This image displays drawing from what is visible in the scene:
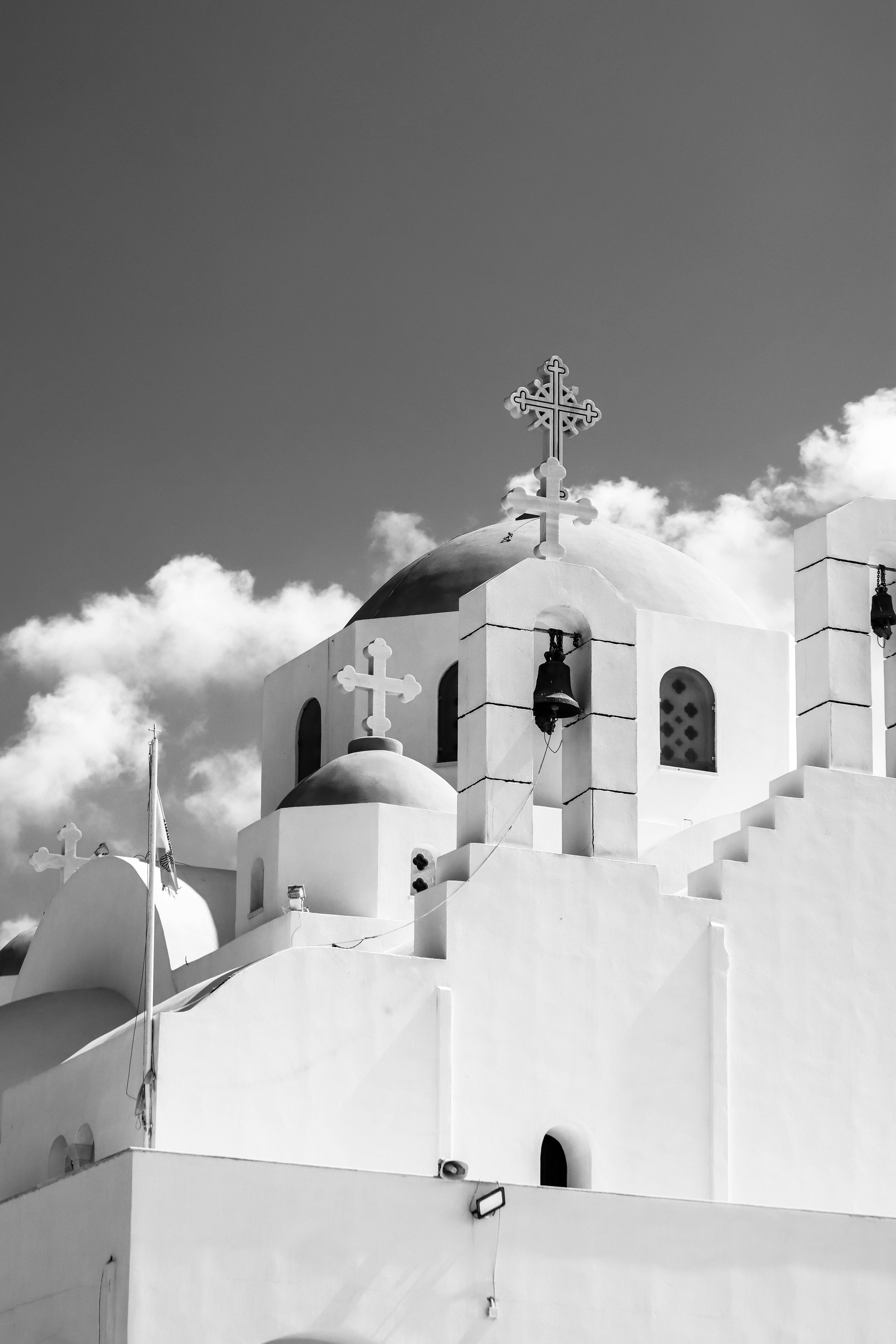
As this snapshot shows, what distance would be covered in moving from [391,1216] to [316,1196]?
1.53 ft

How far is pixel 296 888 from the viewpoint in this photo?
16.4 meters

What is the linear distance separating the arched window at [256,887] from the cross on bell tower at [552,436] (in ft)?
14.8

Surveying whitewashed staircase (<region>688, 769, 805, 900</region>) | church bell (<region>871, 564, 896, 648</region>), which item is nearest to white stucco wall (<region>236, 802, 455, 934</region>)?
whitewashed staircase (<region>688, 769, 805, 900</region>)

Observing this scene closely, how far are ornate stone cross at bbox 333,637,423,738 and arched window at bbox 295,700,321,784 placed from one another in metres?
1.79

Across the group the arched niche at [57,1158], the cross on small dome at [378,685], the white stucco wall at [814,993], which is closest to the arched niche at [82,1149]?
the arched niche at [57,1158]

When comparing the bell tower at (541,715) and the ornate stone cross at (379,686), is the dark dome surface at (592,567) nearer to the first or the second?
the ornate stone cross at (379,686)

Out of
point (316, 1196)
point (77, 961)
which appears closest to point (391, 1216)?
point (316, 1196)

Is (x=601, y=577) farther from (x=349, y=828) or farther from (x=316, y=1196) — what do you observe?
(x=316, y=1196)

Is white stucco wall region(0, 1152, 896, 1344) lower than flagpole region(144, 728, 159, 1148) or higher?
lower

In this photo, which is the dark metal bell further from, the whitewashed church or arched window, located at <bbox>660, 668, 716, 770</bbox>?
arched window, located at <bbox>660, 668, 716, 770</bbox>

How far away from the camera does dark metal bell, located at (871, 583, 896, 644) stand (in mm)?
14719

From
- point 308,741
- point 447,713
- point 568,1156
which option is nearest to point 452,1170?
point 568,1156

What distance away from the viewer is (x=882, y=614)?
48.4ft

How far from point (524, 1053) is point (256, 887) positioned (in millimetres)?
5347
